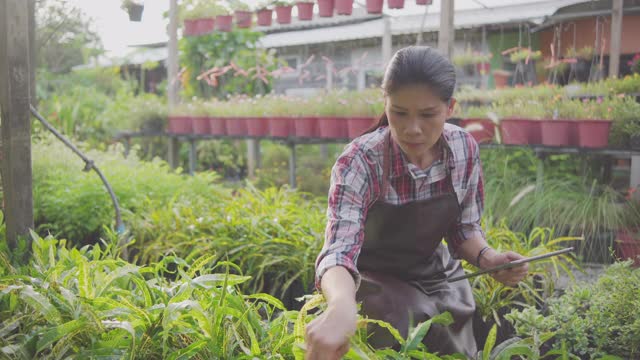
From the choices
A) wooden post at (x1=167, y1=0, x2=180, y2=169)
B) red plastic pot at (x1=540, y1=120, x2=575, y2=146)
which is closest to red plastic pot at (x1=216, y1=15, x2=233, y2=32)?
wooden post at (x1=167, y1=0, x2=180, y2=169)

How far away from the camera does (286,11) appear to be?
689cm

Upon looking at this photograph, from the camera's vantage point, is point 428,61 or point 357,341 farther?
point 428,61

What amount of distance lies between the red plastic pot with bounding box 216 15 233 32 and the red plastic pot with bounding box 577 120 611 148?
4.25 m

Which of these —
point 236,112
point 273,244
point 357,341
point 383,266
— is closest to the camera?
point 357,341

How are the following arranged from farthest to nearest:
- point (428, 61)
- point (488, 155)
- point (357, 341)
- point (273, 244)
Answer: point (488, 155)
point (273, 244)
point (428, 61)
point (357, 341)

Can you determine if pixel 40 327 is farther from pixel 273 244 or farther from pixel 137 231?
pixel 137 231

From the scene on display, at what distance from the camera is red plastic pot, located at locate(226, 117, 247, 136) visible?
22.0 ft

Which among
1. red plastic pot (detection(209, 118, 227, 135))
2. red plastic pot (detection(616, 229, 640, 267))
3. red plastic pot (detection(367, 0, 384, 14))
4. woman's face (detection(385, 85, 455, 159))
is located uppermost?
red plastic pot (detection(367, 0, 384, 14))

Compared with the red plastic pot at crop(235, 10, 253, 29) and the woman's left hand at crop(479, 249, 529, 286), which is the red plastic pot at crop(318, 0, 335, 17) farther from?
the woman's left hand at crop(479, 249, 529, 286)

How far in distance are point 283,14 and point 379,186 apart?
536 cm

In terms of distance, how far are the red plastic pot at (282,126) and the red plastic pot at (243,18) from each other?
1.53m

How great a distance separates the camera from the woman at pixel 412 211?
Result: 5.49 ft

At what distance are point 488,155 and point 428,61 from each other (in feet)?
12.6

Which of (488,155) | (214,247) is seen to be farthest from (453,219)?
(488,155)
